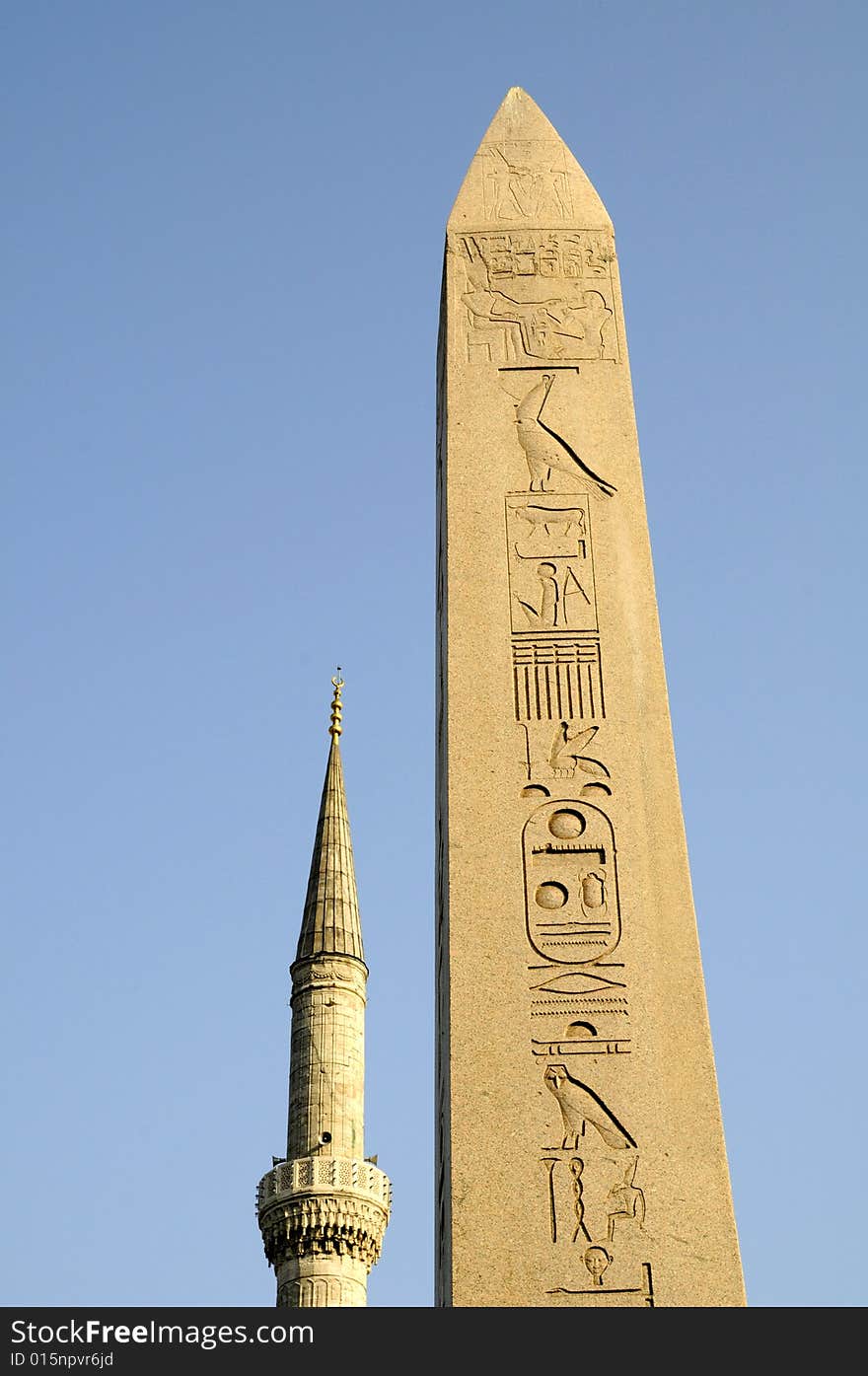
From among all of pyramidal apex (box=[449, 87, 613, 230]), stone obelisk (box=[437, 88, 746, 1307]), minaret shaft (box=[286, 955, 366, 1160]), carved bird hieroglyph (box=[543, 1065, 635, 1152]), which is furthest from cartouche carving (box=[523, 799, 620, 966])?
minaret shaft (box=[286, 955, 366, 1160])

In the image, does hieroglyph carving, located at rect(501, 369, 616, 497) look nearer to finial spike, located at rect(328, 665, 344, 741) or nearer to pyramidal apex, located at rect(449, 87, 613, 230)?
pyramidal apex, located at rect(449, 87, 613, 230)

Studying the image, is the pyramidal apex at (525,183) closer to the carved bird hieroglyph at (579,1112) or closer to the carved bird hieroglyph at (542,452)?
the carved bird hieroglyph at (542,452)

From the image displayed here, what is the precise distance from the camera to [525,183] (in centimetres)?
866

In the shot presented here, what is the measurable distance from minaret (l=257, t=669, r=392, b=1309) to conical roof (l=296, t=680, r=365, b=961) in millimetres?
36

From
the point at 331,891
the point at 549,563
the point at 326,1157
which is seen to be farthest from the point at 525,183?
the point at 331,891

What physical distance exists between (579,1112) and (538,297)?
3696 millimetres

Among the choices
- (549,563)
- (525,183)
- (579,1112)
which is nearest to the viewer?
(579,1112)

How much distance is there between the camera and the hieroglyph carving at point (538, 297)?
26.4ft

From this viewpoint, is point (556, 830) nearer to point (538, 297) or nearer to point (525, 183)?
point (538, 297)

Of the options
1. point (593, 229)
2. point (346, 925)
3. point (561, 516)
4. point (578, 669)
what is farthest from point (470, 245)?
point (346, 925)

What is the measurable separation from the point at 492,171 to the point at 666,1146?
186 inches

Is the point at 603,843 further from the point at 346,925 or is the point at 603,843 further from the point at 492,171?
the point at 346,925
